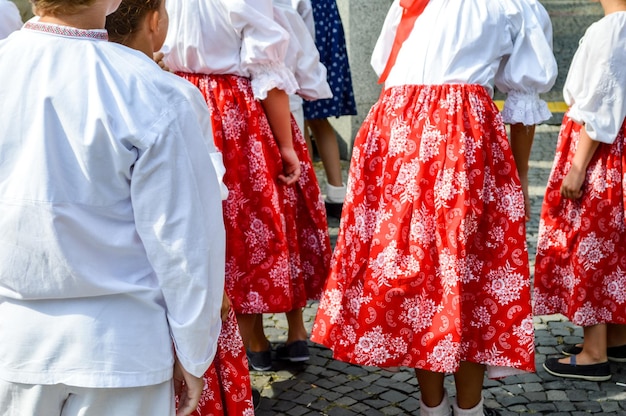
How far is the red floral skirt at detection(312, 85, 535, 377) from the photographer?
108 inches

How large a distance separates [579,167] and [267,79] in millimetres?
1348

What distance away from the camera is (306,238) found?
11.9ft

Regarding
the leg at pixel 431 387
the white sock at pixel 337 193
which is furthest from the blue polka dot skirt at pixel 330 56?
the leg at pixel 431 387

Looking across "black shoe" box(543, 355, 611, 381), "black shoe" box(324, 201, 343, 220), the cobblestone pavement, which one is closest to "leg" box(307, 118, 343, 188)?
"black shoe" box(324, 201, 343, 220)

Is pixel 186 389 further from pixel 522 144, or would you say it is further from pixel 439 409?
pixel 522 144

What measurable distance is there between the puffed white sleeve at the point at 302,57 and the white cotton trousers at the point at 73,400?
1916mm

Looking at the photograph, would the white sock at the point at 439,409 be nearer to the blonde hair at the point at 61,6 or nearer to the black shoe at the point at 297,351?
the black shoe at the point at 297,351

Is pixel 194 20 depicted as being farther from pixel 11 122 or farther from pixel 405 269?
pixel 11 122

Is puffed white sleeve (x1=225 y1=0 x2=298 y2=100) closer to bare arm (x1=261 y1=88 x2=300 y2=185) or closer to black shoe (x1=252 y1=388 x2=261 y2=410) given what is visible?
bare arm (x1=261 y1=88 x2=300 y2=185)

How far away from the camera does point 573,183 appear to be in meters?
3.51

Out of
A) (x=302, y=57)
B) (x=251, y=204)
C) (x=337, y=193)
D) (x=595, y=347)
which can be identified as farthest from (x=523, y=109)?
(x=337, y=193)

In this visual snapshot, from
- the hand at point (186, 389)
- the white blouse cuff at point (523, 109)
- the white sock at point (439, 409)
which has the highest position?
the white blouse cuff at point (523, 109)

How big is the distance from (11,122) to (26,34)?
0.19m

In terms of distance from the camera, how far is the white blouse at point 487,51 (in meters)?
2.84
